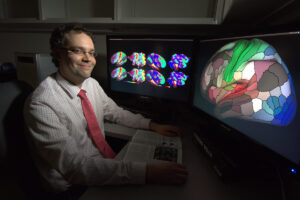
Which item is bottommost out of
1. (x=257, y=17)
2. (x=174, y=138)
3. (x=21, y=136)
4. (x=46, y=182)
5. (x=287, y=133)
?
(x=46, y=182)

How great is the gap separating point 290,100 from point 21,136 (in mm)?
1013

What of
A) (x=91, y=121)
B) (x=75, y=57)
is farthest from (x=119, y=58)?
(x=91, y=121)

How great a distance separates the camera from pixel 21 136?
2.25 feet

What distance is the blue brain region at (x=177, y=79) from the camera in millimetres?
1068

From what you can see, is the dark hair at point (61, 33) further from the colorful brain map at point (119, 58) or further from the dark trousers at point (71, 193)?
the dark trousers at point (71, 193)

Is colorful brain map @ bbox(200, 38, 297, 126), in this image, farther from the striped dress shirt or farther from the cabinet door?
the striped dress shirt

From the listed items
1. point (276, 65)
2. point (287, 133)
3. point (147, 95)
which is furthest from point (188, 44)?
point (287, 133)

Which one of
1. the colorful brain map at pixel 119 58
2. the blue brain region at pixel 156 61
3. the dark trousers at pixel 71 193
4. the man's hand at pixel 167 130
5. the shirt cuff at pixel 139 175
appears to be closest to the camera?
the shirt cuff at pixel 139 175

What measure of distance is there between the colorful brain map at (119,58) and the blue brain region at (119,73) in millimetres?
43

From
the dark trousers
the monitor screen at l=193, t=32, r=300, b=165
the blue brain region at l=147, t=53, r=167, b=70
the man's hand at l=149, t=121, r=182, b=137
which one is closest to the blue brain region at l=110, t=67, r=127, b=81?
the blue brain region at l=147, t=53, r=167, b=70

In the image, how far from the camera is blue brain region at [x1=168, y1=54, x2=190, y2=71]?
1035 mm

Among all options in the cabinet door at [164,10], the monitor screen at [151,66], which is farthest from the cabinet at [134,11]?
the monitor screen at [151,66]

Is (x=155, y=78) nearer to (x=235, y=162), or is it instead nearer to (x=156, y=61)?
(x=156, y=61)

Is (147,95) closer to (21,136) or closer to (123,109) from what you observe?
(123,109)
